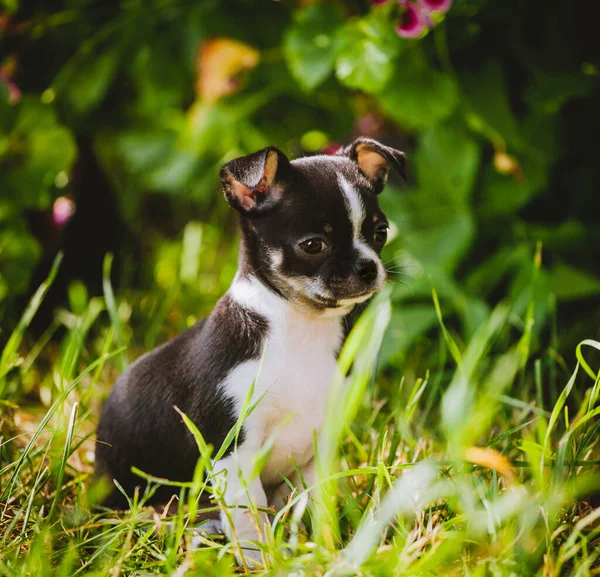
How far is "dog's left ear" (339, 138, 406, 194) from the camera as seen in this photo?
6.36ft

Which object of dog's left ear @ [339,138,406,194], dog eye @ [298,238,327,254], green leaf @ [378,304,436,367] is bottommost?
green leaf @ [378,304,436,367]

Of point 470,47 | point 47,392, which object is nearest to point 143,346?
point 47,392

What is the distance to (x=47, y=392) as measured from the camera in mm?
2844

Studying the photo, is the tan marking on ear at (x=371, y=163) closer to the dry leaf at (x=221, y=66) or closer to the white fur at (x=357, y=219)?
the white fur at (x=357, y=219)

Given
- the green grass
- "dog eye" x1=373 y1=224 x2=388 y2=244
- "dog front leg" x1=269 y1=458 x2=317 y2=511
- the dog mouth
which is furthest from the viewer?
"dog front leg" x1=269 y1=458 x2=317 y2=511

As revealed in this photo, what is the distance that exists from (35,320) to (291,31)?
6.69 feet

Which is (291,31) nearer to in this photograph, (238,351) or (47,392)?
(238,351)

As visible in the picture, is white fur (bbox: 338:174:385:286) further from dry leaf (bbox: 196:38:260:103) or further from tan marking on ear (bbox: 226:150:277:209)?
dry leaf (bbox: 196:38:260:103)

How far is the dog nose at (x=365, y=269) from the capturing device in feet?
5.68

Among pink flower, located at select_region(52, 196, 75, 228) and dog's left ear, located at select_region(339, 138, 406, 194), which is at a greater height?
dog's left ear, located at select_region(339, 138, 406, 194)

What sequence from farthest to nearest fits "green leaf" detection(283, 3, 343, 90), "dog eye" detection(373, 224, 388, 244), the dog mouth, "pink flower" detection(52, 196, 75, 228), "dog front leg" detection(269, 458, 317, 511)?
"pink flower" detection(52, 196, 75, 228)
"green leaf" detection(283, 3, 343, 90)
"dog front leg" detection(269, 458, 317, 511)
"dog eye" detection(373, 224, 388, 244)
the dog mouth

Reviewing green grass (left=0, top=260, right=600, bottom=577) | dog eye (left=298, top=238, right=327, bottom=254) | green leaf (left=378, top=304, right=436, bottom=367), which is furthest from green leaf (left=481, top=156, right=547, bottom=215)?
dog eye (left=298, top=238, right=327, bottom=254)

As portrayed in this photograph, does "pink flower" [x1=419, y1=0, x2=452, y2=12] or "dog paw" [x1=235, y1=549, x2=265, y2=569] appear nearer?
"dog paw" [x1=235, y1=549, x2=265, y2=569]

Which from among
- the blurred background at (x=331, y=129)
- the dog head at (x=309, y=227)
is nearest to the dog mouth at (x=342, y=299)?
the dog head at (x=309, y=227)
